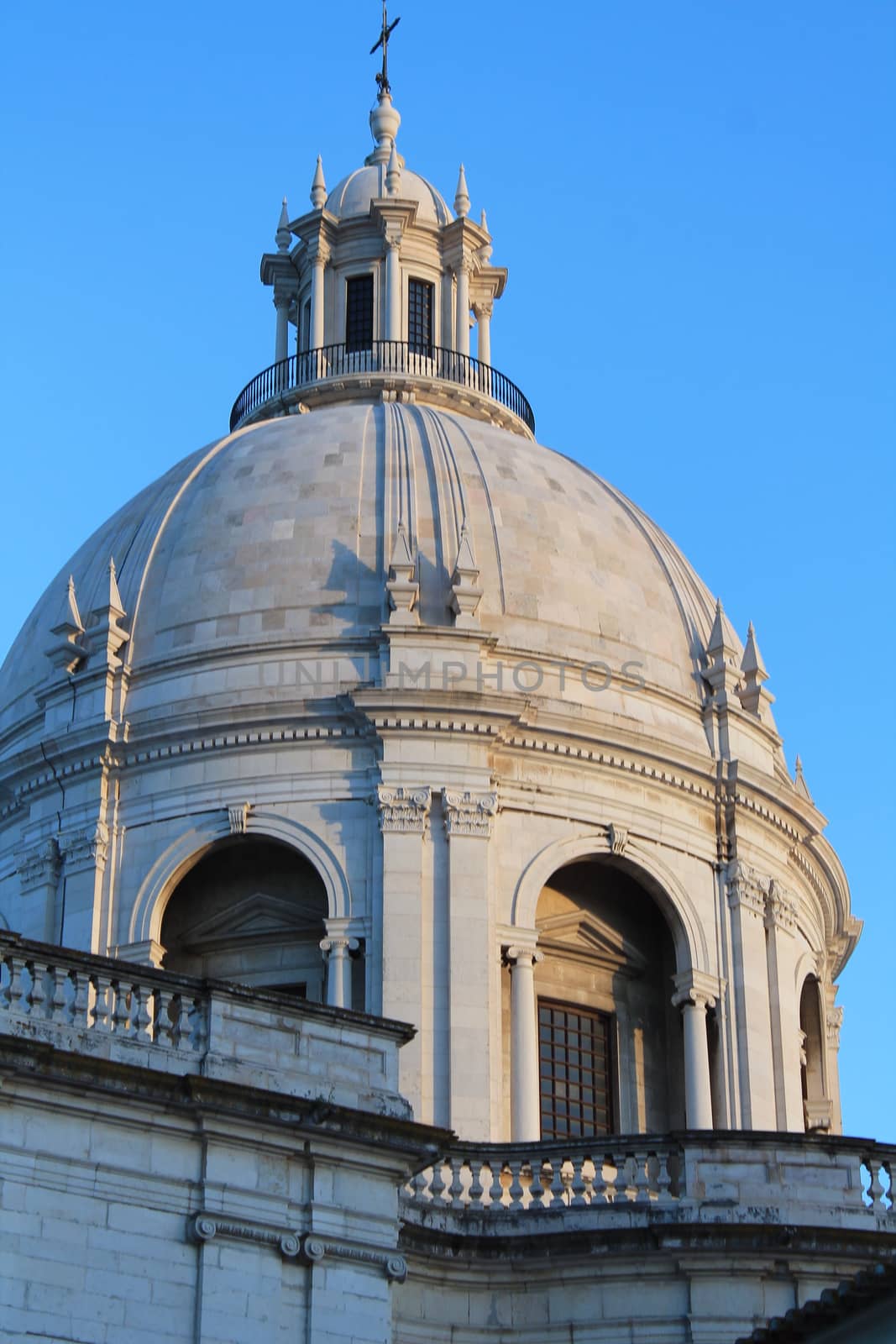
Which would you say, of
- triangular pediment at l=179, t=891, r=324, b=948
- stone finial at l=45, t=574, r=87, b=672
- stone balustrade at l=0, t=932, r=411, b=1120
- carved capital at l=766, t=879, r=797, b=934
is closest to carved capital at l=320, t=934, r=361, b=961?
triangular pediment at l=179, t=891, r=324, b=948

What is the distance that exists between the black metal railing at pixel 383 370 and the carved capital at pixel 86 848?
41.6 feet

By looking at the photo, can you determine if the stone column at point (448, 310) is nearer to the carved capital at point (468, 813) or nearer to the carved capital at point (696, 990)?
the carved capital at point (468, 813)

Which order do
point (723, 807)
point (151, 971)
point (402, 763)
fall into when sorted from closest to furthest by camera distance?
1. point (151, 971)
2. point (402, 763)
3. point (723, 807)

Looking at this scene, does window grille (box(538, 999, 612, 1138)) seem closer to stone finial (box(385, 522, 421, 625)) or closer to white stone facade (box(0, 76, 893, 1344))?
white stone facade (box(0, 76, 893, 1344))

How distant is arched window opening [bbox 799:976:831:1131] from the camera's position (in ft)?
154

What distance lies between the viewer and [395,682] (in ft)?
141

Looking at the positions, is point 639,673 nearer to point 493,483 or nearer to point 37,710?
point 493,483

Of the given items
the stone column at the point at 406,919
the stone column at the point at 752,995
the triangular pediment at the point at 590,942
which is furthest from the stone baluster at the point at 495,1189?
the triangular pediment at the point at 590,942

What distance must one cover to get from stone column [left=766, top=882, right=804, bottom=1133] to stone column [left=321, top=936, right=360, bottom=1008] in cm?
757

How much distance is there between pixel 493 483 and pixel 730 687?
5.49m

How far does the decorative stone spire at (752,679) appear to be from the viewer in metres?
47.3

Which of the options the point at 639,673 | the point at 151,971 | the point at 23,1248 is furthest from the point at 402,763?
the point at 23,1248

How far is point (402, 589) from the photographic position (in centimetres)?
4403

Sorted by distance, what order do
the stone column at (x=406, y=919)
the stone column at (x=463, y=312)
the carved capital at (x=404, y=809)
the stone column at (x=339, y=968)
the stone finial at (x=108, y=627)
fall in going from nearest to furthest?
the stone column at (x=406, y=919) → the stone column at (x=339, y=968) → the carved capital at (x=404, y=809) → the stone finial at (x=108, y=627) → the stone column at (x=463, y=312)
